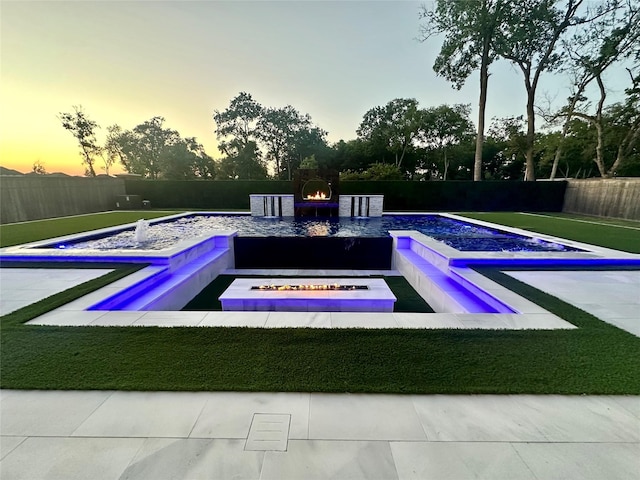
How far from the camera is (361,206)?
12.9 meters

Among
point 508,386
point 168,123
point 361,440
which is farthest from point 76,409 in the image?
point 168,123

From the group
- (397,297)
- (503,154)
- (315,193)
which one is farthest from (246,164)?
(503,154)

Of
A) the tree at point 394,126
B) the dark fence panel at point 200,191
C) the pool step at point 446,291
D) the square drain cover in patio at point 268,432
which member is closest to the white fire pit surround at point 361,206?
the pool step at point 446,291

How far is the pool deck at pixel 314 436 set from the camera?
1510mm

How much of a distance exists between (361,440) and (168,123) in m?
39.4

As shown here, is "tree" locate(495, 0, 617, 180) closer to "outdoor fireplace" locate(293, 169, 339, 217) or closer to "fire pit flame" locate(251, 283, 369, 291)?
"outdoor fireplace" locate(293, 169, 339, 217)

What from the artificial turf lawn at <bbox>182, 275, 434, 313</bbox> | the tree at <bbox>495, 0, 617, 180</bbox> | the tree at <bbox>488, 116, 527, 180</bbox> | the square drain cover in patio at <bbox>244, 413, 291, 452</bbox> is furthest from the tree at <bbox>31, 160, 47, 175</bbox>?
the tree at <bbox>488, 116, 527, 180</bbox>

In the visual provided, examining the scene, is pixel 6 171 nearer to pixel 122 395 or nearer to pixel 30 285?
pixel 30 285

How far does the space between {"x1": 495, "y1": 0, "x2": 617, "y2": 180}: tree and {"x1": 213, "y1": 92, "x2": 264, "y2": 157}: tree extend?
20.7m

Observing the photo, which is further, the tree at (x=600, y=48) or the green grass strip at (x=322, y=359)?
the tree at (x=600, y=48)

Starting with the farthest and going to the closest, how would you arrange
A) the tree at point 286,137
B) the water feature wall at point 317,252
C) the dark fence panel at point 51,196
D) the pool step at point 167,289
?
the tree at point 286,137
the dark fence panel at point 51,196
the water feature wall at point 317,252
the pool step at point 167,289

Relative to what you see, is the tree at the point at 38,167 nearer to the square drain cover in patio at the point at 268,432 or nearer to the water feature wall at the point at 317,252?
the water feature wall at the point at 317,252

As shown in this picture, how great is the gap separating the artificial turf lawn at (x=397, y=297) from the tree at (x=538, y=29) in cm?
1978

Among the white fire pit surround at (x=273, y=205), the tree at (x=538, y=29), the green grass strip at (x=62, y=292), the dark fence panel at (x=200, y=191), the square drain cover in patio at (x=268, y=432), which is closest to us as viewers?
the square drain cover in patio at (x=268, y=432)
